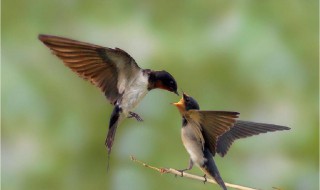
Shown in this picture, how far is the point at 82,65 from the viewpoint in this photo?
63cm

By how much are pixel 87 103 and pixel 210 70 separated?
42 centimetres

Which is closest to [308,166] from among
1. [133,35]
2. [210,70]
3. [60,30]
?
[210,70]

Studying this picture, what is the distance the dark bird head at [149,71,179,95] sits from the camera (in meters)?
0.64

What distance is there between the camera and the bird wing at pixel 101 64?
592 mm

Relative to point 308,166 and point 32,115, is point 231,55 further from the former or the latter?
point 32,115

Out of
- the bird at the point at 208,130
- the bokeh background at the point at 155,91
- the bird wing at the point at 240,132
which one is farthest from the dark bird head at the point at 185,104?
the bokeh background at the point at 155,91

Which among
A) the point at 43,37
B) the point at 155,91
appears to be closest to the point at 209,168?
the point at 43,37

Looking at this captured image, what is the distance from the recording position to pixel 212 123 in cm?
64

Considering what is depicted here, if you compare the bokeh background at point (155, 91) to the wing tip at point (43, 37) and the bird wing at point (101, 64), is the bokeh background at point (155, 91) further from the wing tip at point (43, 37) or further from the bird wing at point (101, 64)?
the wing tip at point (43, 37)

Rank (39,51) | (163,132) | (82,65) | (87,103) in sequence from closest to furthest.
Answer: (82,65) → (163,132) → (87,103) → (39,51)

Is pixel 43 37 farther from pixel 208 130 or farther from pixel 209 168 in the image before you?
pixel 209 168

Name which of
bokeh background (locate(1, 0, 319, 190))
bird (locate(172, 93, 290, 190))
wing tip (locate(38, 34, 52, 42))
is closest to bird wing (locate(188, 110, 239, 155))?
bird (locate(172, 93, 290, 190))

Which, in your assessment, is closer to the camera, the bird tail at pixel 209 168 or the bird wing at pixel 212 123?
the bird wing at pixel 212 123

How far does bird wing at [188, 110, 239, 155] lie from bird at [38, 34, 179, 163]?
4cm
